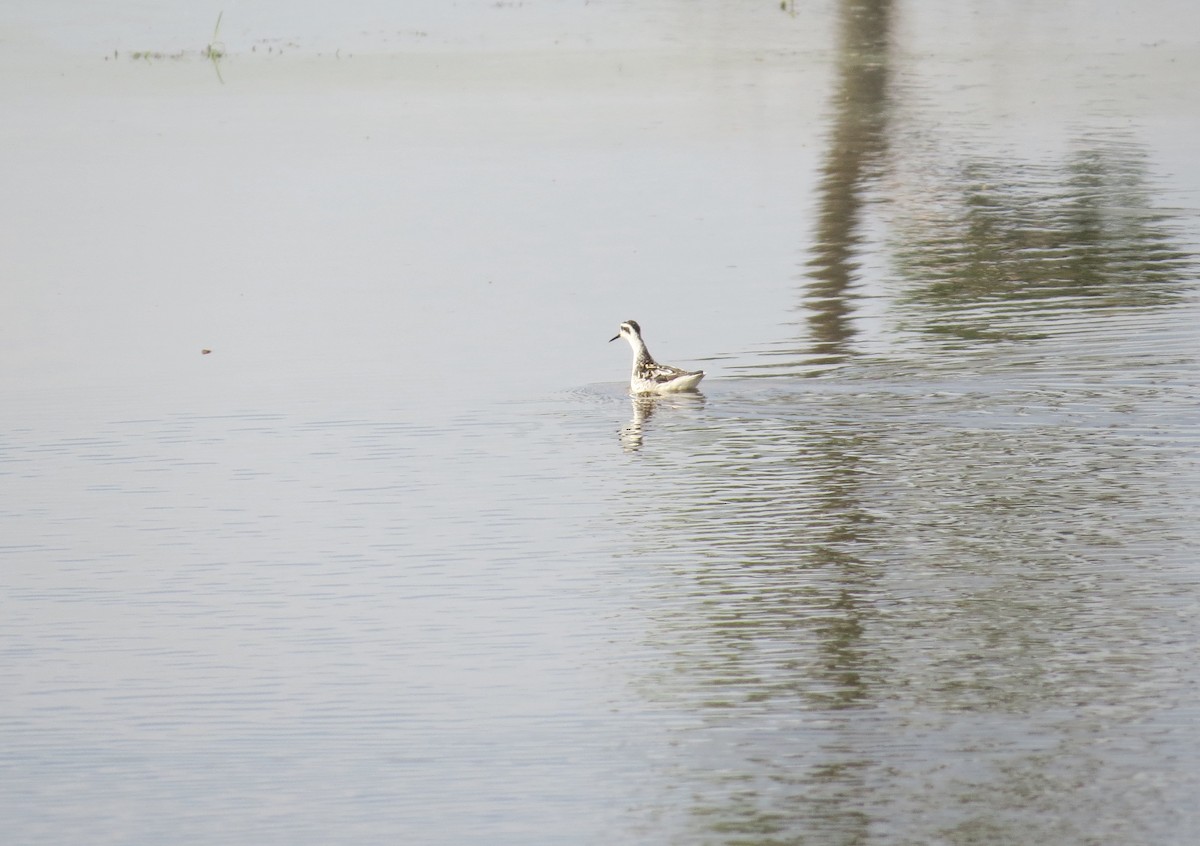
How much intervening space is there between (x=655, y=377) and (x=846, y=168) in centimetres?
1127

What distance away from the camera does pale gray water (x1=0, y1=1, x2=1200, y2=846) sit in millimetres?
7234

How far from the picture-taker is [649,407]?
13.5m

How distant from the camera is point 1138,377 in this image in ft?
43.1

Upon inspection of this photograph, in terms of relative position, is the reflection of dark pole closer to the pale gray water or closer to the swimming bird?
the pale gray water

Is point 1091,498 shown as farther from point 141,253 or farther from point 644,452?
point 141,253

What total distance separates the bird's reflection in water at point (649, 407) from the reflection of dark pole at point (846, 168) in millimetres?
1317

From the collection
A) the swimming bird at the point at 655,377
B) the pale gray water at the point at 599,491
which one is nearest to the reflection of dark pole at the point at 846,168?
the pale gray water at the point at 599,491

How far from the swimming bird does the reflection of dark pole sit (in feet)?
4.12

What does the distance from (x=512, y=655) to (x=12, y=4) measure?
40737 mm

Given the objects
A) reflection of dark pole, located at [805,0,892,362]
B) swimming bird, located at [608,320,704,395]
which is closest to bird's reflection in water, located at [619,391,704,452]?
swimming bird, located at [608,320,704,395]

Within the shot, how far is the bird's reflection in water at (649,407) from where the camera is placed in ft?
42.5

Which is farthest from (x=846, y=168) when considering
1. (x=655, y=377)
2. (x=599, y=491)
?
(x=599, y=491)

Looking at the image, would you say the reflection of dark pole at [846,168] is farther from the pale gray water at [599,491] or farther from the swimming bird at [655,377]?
the swimming bird at [655,377]

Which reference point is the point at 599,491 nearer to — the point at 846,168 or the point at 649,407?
the point at 649,407
